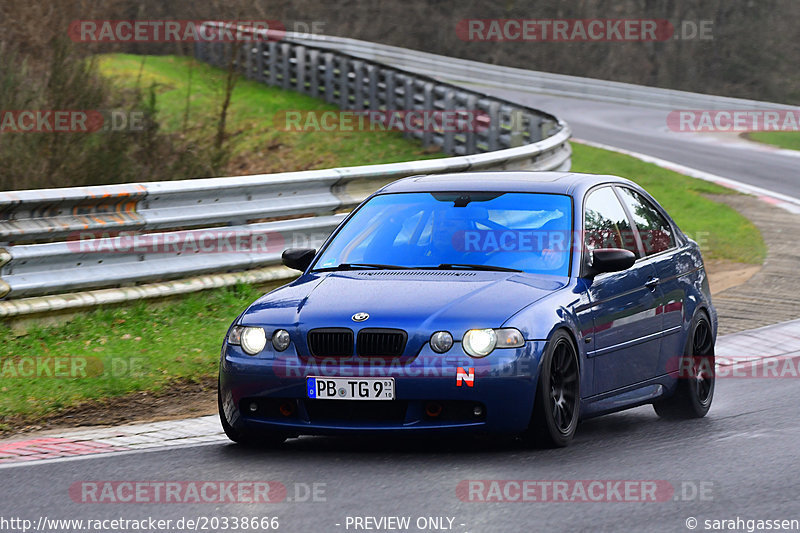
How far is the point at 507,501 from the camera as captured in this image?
236 inches

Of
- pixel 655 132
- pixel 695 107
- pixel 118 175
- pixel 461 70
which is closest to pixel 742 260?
pixel 118 175

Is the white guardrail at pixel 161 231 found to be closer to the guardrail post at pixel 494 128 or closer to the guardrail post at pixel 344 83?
the guardrail post at pixel 494 128

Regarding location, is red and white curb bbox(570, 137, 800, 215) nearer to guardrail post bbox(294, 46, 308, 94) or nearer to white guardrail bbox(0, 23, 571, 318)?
white guardrail bbox(0, 23, 571, 318)

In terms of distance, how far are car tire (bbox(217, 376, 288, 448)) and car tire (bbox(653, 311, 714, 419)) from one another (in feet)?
8.35

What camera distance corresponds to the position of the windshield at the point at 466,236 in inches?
306

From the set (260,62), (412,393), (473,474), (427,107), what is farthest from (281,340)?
(260,62)

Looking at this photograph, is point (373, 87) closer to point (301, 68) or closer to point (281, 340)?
point (301, 68)

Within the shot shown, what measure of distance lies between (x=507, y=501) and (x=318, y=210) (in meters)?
6.69

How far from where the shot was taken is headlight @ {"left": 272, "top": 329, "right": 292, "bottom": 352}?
22.9 feet

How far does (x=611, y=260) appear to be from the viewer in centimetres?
757

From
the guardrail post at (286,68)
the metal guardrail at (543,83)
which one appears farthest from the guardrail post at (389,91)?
the metal guardrail at (543,83)

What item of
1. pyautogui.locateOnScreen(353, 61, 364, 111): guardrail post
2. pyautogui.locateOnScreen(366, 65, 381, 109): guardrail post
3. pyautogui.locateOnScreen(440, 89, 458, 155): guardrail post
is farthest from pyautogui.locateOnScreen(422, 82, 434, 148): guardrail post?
pyautogui.locateOnScreen(353, 61, 364, 111): guardrail post

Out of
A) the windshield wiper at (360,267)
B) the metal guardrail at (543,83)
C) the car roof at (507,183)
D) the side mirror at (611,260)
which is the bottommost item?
the metal guardrail at (543,83)

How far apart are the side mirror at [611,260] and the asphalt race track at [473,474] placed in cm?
99
